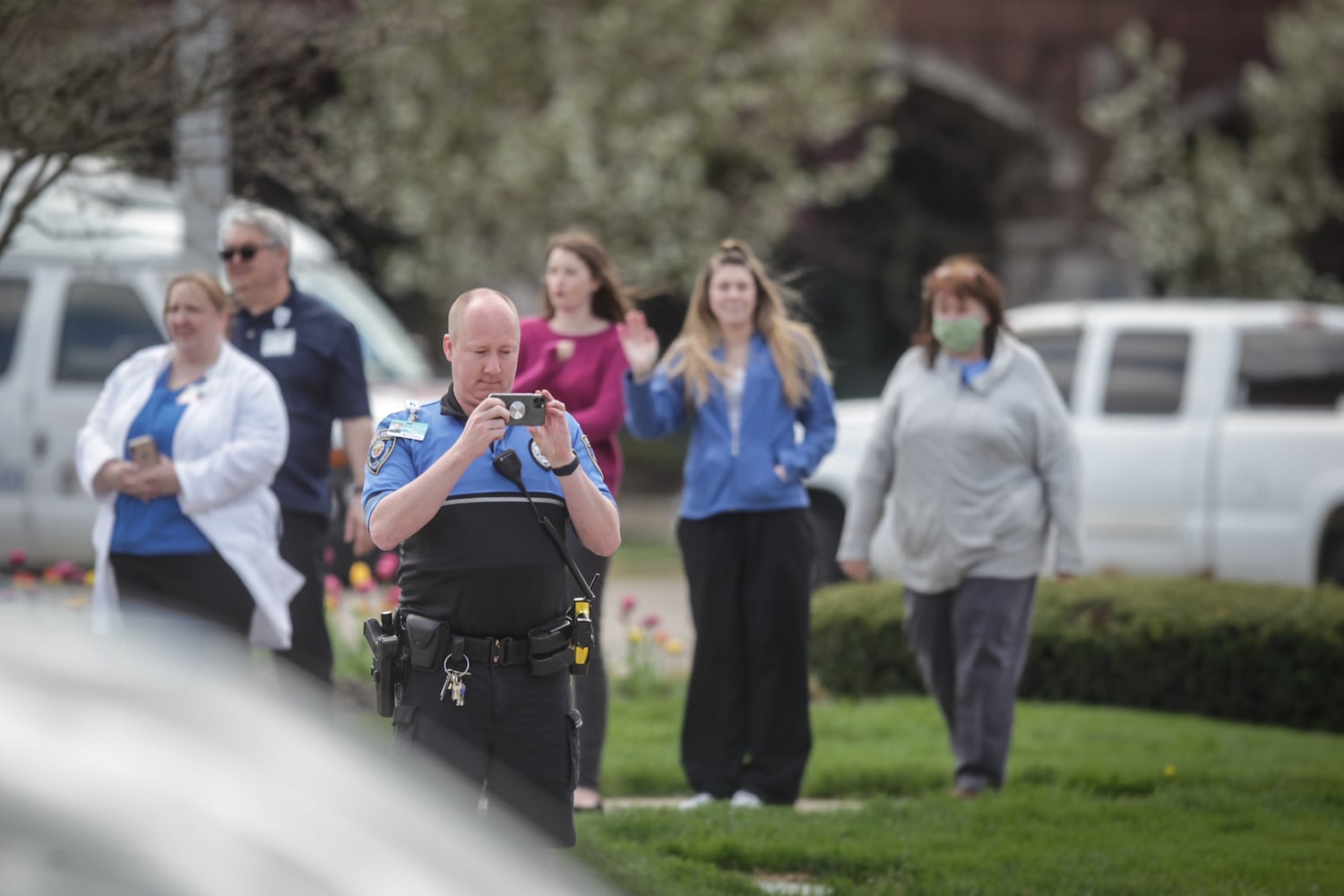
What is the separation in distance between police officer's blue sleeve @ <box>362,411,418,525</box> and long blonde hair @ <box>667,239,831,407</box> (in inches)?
98.0

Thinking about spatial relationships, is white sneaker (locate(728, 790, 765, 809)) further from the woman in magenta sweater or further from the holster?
the holster

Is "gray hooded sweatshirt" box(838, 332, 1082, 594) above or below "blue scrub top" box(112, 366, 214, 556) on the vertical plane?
above

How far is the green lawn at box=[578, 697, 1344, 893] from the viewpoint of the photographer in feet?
18.3

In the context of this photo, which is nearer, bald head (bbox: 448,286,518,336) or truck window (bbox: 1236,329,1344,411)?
bald head (bbox: 448,286,518,336)

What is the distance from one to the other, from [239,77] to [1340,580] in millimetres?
7275

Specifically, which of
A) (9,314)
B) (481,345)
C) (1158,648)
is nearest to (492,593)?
(481,345)

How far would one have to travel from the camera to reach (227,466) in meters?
6.13

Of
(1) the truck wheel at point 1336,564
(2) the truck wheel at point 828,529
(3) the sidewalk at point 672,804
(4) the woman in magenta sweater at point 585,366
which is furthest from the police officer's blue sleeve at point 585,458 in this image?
(1) the truck wheel at point 1336,564

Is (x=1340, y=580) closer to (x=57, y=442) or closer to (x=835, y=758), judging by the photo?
(x=835, y=758)

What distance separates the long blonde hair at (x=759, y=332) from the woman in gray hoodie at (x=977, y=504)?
468 millimetres

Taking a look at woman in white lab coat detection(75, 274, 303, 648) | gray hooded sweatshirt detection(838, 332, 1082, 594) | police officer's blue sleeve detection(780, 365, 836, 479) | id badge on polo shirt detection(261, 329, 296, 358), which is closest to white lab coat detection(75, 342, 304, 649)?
woman in white lab coat detection(75, 274, 303, 648)

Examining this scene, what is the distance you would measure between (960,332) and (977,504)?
61 cm

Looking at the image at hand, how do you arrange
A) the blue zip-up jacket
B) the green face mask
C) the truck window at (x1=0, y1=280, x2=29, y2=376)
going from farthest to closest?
the truck window at (x1=0, y1=280, x2=29, y2=376) < the green face mask < the blue zip-up jacket

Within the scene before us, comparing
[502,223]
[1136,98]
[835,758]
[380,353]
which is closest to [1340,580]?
[835,758]
